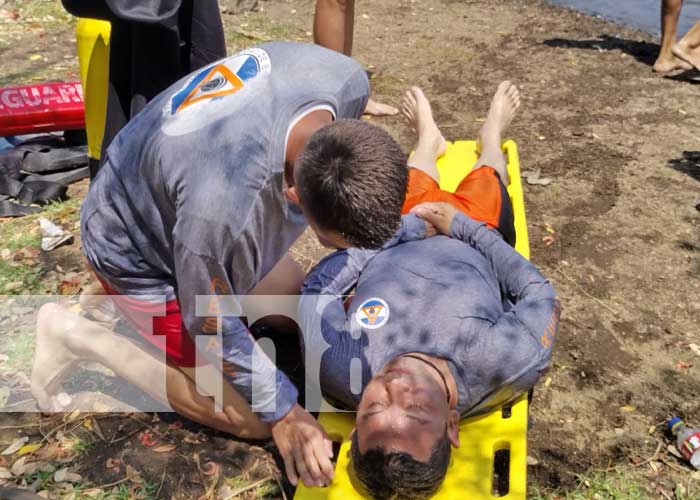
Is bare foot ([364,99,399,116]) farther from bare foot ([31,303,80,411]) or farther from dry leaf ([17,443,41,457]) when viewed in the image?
dry leaf ([17,443,41,457])

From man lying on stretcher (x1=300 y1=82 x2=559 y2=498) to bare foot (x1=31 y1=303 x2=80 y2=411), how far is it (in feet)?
3.50

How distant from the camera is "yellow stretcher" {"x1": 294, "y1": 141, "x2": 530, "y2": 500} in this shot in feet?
8.21

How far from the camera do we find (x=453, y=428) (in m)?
2.61

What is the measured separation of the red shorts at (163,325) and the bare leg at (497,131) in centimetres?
203

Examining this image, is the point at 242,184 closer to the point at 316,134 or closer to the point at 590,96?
the point at 316,134

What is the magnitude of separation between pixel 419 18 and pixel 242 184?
620 cm

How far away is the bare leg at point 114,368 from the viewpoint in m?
2.90

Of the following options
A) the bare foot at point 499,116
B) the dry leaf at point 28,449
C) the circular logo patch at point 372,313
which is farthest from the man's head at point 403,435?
the bare foot at point 499,116

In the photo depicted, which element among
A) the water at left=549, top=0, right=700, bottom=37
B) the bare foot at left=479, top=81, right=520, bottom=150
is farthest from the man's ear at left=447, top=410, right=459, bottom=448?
the water at left=549, top=0, right=700, bottom=37

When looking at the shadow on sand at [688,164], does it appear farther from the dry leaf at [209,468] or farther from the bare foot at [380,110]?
the dry leaf at [209,468]

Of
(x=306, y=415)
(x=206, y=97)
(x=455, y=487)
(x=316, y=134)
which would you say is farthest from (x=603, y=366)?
(x=206, y=97)

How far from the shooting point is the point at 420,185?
3682 millimetres

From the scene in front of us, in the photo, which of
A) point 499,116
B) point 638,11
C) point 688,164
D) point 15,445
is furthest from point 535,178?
point 638,11

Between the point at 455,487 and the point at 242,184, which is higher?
the point at 242,184
